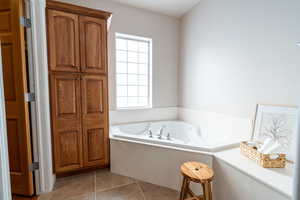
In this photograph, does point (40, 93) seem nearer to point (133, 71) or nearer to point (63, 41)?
point (63, 41)

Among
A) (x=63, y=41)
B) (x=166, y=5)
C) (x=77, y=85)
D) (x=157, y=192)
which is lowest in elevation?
(x=157, y=192)

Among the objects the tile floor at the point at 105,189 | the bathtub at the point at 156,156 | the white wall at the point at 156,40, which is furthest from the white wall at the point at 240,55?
the tile floor at the point at 105,189

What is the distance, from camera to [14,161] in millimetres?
1630

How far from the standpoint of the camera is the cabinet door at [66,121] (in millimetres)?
1831

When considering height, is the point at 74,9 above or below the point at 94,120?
above

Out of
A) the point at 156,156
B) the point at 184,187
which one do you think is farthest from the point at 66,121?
the point at 184,187

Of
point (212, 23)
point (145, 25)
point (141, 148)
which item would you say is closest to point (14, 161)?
point (141, 148)

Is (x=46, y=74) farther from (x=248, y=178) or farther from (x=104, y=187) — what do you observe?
(x=248, y=178)

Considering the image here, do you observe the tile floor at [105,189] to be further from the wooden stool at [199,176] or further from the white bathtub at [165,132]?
the white bathtub at [165,132]

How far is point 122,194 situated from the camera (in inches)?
68.6

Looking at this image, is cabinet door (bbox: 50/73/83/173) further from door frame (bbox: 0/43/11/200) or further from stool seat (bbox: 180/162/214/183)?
stool seat (bbox: 180/162/214/183)

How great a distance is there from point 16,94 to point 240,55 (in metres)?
2.73

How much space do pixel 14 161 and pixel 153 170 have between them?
1567mm

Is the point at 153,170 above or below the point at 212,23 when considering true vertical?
below
